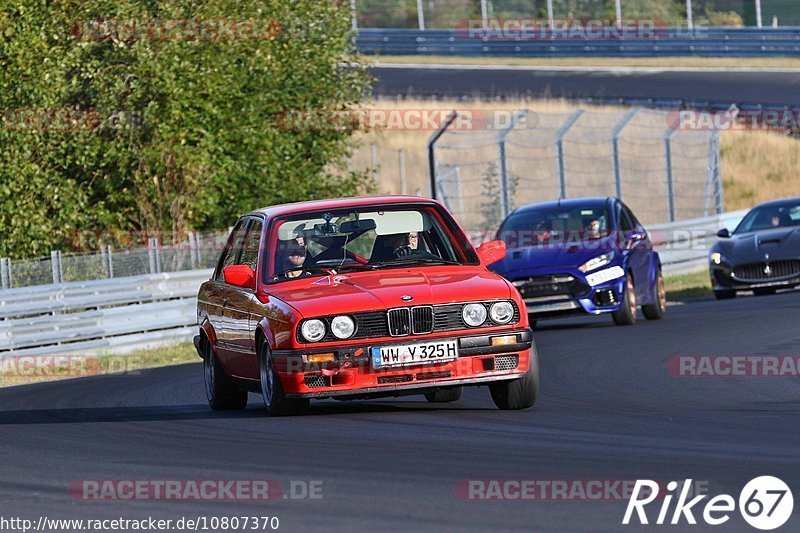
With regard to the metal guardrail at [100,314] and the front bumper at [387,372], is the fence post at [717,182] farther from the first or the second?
the front bumper at [387,372]

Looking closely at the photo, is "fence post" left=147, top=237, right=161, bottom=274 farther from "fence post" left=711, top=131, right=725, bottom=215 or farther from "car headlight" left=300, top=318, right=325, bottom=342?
"fence post" left=711, top=131, right=725, bottom=215

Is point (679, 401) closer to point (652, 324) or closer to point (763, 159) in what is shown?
point (652, 324)

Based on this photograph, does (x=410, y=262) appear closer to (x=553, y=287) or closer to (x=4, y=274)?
(x=553, y=287)

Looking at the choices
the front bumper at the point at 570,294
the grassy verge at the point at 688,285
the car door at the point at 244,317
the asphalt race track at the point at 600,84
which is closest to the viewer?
the car door at the point at 244,317

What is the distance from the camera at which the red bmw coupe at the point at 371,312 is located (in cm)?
995

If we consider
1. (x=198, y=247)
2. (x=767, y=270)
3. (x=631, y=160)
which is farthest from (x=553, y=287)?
(x=631, y=160)

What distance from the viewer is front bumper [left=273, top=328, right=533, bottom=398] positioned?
9945 millimetres

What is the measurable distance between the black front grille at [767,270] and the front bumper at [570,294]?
167 inches

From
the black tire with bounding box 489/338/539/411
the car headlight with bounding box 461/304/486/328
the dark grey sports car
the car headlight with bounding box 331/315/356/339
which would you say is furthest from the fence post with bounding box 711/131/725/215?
the car headlight with bounding box 331/315/356/339

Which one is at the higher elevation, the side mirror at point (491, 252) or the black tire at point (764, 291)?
the side mirror at point (491, 252)

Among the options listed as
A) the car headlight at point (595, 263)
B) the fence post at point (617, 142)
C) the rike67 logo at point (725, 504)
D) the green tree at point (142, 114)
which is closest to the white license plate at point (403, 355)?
the rike67 logo at point (725, 504)

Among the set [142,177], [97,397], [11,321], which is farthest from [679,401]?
[142,177]

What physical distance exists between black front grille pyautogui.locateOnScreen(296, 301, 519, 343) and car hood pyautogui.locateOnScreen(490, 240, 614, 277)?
28.1 ft

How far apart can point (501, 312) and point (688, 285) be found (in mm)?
17548
